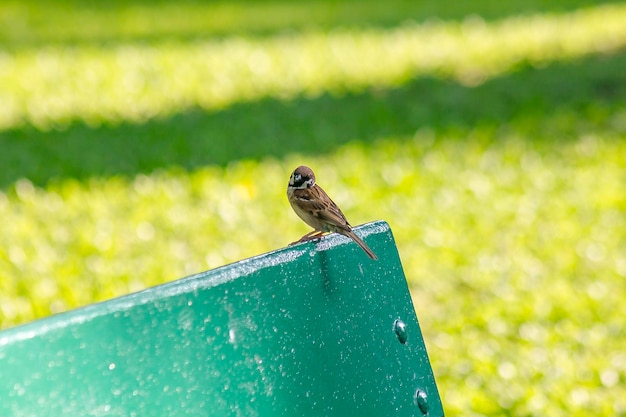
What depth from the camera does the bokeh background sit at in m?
5.70

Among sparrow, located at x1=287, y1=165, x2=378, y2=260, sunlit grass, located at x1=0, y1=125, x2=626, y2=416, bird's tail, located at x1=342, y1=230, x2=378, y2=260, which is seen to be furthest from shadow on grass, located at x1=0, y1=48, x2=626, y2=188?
bird's tail, located at x1=342, y1=230, x2=378, y2=260

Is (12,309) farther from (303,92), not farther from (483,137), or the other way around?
(303,92)

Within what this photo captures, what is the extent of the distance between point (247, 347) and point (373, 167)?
21.0ft

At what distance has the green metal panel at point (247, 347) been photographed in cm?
186

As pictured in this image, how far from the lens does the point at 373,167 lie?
8.55 metres

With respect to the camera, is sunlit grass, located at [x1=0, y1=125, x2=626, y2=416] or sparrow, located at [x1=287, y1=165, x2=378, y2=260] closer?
sparrow, located at [x1=287, y1=165, x2=378, y2=260]

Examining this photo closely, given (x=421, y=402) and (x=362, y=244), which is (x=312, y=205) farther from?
(x=421, y=402)

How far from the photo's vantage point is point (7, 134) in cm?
952

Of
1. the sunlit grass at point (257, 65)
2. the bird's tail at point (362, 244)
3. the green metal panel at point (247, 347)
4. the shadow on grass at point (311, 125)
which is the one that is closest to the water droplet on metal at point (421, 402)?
the green metal panel at point (247, 347)

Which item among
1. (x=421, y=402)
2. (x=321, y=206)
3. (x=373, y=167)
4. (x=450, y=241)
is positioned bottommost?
(x=421, y=402)

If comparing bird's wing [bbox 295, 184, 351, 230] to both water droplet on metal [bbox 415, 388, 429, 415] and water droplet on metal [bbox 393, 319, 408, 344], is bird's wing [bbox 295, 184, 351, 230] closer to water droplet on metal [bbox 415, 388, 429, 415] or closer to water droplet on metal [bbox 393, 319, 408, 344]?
water droplet on metal [bbox 393, 319, 408, 344]

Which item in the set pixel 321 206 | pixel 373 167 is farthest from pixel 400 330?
pixel 373 167

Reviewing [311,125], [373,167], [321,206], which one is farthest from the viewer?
[311,125]

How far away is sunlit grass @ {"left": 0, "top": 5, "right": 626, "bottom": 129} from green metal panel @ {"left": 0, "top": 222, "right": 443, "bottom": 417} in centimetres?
778
